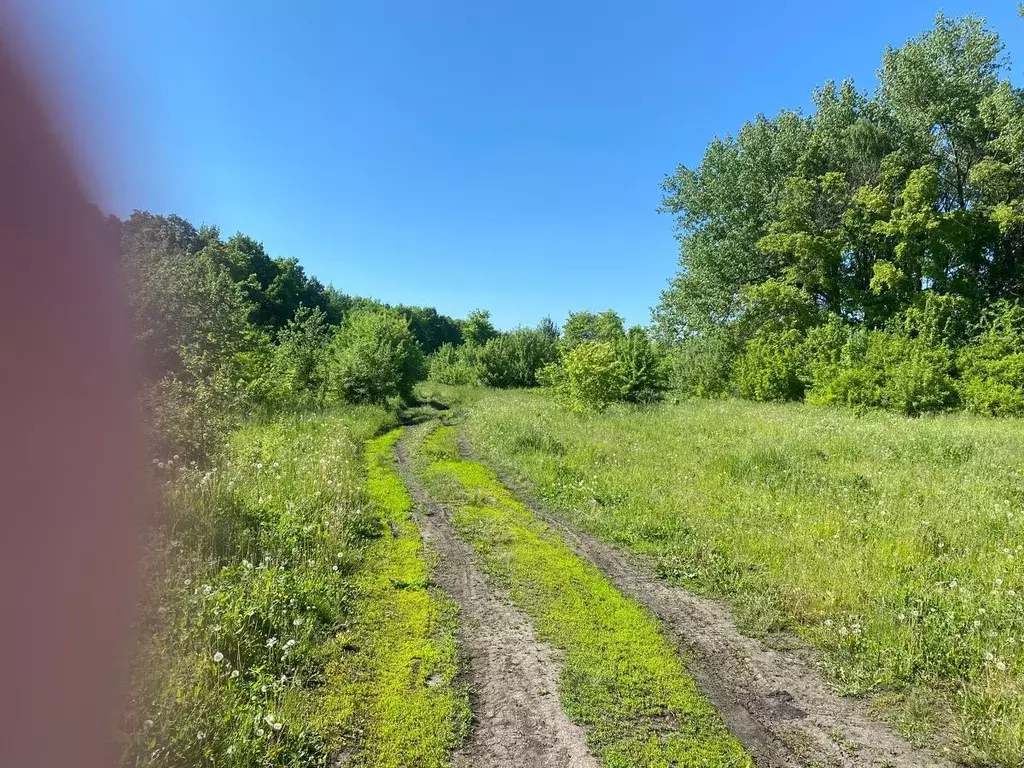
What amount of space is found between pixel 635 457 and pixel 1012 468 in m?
6.80

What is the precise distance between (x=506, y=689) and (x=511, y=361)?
36.1 metres

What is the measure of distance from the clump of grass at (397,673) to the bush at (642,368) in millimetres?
21718

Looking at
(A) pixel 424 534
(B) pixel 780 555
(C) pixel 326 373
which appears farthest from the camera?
(C) pixel 326 373

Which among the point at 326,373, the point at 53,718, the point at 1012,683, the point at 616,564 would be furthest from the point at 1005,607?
the point at 326,373

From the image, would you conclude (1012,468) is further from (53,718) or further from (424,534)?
(53,718)

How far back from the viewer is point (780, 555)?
245 inches

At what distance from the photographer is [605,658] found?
4.28 m

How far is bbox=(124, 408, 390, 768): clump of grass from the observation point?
310 centimetres

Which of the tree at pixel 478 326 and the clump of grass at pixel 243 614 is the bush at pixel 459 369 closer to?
the tree at pixel 478 326

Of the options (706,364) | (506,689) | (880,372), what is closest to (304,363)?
(506,689)

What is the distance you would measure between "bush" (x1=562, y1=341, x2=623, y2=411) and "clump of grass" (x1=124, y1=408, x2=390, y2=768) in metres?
12.8

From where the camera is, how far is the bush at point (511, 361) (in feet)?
130

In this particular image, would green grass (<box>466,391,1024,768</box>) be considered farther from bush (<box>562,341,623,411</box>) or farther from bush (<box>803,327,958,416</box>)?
bush (<box>562,341,623,411</box>)

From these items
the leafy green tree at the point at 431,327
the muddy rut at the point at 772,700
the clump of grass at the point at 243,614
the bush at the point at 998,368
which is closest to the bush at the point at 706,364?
the bush at the point at 998,368
